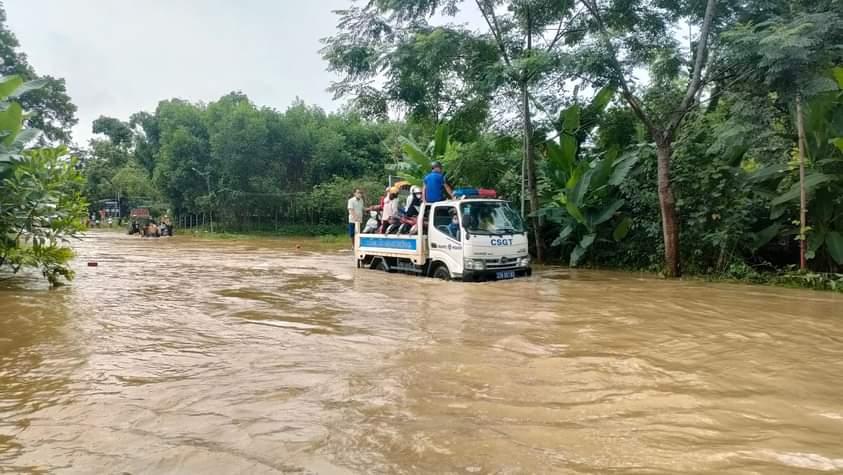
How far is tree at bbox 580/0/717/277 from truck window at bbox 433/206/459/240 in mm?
3725

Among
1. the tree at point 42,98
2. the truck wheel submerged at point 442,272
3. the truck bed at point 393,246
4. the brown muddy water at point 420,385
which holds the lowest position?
the brown muddy water at point 420,385

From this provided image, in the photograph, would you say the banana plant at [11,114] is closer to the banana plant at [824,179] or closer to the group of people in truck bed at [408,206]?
the group of people in truck bed at [408,206]

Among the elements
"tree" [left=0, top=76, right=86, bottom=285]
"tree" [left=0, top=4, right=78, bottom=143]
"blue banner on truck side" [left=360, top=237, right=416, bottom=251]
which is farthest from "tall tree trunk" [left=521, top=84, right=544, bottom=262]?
"tree" [left=0, top=4, right=78, bottom=143]

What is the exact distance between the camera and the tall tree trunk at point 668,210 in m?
11.3

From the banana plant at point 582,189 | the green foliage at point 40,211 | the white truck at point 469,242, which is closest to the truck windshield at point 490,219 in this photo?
the white truck at point 469,242

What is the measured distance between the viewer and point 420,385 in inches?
173

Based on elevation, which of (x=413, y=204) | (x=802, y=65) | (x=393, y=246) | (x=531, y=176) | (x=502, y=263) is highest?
(x=802, y=65)

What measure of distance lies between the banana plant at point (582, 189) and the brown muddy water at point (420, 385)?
4.47 m

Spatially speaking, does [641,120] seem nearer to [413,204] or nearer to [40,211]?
[413,204]

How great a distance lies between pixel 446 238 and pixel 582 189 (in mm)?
3617

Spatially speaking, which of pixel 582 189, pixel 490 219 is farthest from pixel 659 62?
pixel 490 219

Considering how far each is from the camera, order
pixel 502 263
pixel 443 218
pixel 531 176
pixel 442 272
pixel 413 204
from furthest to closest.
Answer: pixel 531 176, pixel 413 204, pixel 442 272, pixel 443 218, pixel 502 263

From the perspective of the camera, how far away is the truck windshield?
34.0ft

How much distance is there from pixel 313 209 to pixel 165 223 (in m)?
8.47
